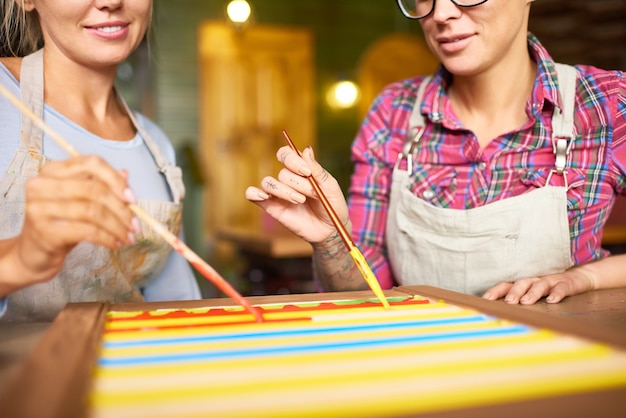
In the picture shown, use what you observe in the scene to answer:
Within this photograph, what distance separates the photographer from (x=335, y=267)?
171 centimetres

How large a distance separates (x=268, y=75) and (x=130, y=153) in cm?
597

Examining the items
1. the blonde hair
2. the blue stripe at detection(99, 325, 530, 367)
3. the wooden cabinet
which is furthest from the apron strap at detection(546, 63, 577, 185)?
the wooden cabinet

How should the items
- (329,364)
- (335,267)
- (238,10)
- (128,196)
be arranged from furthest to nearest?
(238,10) < (335,267) < (128,196) < (329,364)

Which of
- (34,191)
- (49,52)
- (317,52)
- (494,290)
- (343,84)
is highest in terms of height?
(317,52)

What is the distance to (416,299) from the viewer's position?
4.06 feet

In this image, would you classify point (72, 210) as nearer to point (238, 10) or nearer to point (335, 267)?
point (335, 267)

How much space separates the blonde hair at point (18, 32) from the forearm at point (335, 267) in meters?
0.99

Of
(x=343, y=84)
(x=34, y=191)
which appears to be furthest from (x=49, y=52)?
(x=343, y=84)

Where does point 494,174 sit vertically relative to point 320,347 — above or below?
above

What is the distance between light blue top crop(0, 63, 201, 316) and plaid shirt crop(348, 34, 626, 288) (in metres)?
0.60

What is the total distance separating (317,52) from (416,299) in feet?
22.7

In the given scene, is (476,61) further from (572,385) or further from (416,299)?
(572,385)

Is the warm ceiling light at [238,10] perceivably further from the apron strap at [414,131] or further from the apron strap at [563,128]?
the apron strap at [563,128]

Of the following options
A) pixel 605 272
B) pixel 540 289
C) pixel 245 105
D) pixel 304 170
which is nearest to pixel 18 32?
pixel 304 170
